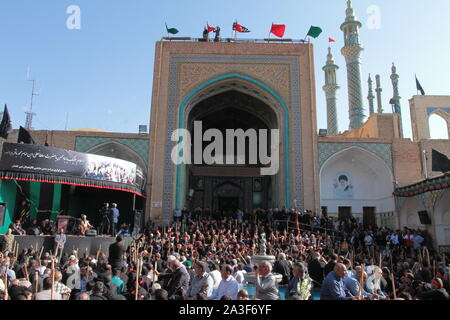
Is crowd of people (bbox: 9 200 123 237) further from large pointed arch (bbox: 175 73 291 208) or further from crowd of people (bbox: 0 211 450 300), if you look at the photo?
large pointed arch (bbox: 175 73 291 208)

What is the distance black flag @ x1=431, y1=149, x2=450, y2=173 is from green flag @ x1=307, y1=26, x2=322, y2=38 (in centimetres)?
731

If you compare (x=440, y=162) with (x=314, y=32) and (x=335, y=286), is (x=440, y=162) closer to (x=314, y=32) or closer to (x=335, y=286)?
(x=314, y=32)

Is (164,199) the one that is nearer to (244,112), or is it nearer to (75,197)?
(75,197)

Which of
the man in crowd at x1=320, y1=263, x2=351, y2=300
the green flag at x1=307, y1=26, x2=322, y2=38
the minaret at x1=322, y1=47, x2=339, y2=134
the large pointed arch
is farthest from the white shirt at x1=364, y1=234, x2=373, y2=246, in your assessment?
the minaret at x1=322, y1=47, x2=339, y2=134

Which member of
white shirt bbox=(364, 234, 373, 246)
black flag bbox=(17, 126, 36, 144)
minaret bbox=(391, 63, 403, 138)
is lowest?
white shirt bbox=(364, 234, 373, 246)

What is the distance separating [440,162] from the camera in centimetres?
1562

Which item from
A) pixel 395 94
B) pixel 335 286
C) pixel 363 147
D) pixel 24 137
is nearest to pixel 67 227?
pixel 24 137

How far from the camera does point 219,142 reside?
2534cm

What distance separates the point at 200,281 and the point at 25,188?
11.2 metres

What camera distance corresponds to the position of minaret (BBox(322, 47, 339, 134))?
29.1 m

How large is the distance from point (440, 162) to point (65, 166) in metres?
14.0

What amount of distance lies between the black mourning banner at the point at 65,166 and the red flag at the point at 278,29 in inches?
363

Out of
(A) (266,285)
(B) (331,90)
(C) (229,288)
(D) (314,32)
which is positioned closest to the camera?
(A) (266,285)
